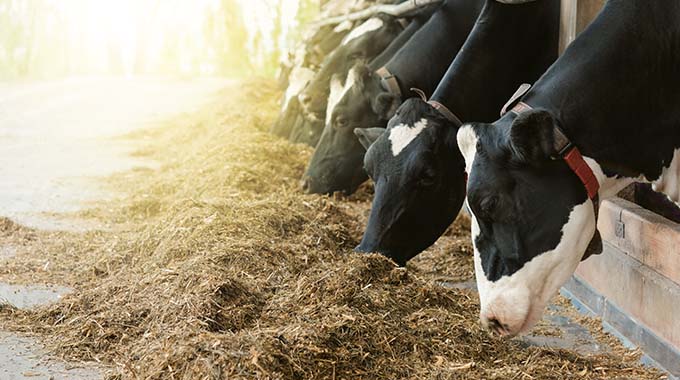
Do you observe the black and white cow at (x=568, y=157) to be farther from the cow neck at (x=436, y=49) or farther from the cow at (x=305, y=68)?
the cow at (x=305, y=68)

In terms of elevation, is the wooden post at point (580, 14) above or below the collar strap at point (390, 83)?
above

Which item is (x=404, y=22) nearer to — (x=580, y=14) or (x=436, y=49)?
(x=436, y=49)

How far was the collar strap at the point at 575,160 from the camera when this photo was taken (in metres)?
2.94

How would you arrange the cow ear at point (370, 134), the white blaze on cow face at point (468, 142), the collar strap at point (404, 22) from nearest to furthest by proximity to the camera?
1. the white blaze on cow face at point (468, 142)
2. the cow ear at point (370, 134)
3. the collar strap at point (404, 22)

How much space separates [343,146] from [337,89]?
0.59 metres

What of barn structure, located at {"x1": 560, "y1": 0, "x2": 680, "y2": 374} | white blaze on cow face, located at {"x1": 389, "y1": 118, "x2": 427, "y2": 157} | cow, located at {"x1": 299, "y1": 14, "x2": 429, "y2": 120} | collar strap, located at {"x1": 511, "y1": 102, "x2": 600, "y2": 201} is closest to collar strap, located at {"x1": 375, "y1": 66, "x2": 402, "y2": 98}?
white blaze on cow face, located at {"x1": 389, "y1": 118, "x2": 427, "y2": 157}

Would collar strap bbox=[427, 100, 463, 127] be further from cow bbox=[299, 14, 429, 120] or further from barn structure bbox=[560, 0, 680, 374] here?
cow bbox=[299, 14, 429, 120]

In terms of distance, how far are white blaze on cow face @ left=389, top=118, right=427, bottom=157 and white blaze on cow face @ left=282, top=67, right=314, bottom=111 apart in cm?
441

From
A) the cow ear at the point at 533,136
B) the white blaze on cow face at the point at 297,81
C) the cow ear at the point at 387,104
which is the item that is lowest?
the white blaze on cow face at the point at 297,81

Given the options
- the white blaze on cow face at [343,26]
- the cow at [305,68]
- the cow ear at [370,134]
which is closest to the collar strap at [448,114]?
the cow ear at [370,134]

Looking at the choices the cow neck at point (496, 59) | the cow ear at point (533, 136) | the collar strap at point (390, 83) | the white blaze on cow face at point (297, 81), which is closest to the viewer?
the cow ear at point (533, 136)

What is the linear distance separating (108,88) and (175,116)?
267 cm

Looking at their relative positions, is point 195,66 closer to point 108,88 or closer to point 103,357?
point 108,88

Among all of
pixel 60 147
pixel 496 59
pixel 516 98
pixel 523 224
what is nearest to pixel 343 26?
pixel 60 147
